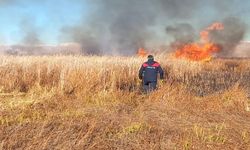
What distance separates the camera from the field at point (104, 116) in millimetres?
6508

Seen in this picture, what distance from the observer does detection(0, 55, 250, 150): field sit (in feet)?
21.4

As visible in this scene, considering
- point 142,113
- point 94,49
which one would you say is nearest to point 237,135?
point 142,113

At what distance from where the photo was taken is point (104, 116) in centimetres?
862

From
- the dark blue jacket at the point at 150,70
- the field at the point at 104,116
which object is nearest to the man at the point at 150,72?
the dark blue jacket at the point at 150,70

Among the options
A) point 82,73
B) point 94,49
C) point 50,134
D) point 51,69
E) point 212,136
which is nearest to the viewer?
point 50,134

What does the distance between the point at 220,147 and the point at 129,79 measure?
38.7 ft

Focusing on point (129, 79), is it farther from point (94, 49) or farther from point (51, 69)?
point (94, 49)

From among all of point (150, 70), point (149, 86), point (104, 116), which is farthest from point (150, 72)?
point (104, 116)

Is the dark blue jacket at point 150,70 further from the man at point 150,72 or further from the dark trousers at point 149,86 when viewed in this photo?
the dark trousers at point 149,86

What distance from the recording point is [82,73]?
1374cm

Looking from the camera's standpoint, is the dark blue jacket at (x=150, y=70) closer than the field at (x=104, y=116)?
No

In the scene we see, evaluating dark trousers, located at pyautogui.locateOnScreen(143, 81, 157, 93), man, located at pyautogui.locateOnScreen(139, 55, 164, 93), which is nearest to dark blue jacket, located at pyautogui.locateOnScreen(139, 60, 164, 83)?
man, located at pyautogui.locateOnScreen(139, 55, 164, 93)

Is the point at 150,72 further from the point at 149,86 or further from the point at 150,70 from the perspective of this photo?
the point at 149,86

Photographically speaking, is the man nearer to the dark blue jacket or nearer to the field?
the dark blue jacket
